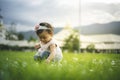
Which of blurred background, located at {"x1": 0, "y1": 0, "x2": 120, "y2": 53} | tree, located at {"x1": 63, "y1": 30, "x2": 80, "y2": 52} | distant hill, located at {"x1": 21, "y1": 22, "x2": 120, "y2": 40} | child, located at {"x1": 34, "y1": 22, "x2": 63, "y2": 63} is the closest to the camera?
child, located at {"x1": 34, "y1": 22, "x2": 63, "y2": 63}

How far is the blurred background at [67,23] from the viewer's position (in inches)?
145

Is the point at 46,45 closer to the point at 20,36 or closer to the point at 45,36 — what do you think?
the point at 45,36

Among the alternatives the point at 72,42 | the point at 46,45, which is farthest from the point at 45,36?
the point at 72,42

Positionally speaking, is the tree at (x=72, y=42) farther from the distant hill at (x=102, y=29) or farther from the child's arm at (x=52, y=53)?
the child's arm at (x=52, y=53)

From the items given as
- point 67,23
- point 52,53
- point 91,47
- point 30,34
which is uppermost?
point 67,23

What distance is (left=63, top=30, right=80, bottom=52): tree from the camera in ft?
14.9

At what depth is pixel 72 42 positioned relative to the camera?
4.54 metres

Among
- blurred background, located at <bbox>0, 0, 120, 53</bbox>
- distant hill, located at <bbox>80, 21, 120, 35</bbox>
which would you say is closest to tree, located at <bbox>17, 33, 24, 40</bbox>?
blurred background, located at <bbox>0, 0, 120, 53</bbox>

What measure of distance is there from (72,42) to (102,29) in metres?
0.52

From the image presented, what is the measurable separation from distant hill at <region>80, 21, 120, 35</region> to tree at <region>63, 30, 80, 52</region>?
148 mm

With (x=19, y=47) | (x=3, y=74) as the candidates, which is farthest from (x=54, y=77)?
(x=19, y=47)

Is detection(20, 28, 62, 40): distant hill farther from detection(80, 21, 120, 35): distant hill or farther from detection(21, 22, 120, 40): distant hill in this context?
detection(80, 21, 120, 35): distant hill

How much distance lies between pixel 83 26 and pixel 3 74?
2.91 metres

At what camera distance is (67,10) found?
13.5 ft
